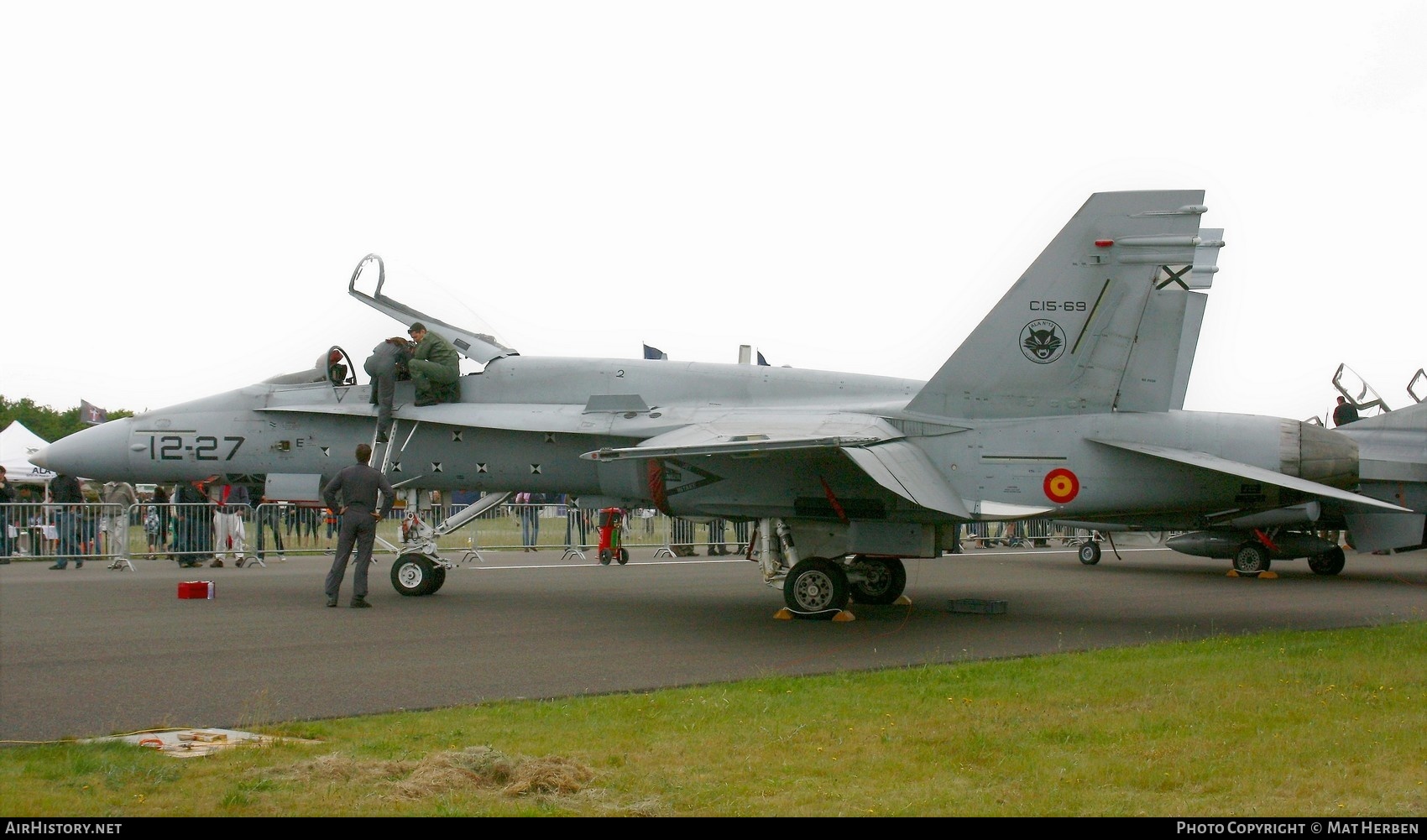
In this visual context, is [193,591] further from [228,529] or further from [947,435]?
[947,435]

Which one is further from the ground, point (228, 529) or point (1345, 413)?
point (1345, 413)

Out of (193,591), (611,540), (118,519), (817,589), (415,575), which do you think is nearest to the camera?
(817,589)

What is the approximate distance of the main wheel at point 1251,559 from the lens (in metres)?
18.5

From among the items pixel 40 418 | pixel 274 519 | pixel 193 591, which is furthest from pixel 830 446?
pixel 40 418

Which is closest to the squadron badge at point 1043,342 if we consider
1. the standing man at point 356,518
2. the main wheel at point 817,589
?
the main wheel at point 817,589

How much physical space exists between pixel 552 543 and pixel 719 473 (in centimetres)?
1386

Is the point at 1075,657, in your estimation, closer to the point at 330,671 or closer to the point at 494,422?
the point at 330,671

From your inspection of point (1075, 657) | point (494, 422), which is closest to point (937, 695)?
point (1075, 657)

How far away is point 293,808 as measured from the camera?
13.3 feet

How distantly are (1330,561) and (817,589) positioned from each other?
482 inches

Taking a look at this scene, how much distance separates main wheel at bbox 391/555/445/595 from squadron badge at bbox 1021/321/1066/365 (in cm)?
730

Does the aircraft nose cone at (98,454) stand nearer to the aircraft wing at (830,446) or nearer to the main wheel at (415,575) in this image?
the main wheel at (415,575)

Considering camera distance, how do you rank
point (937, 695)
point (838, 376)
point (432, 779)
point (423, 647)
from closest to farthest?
1. point (432, 779)
2. point (937, 695)
3. point (423, 647)
4. point (838, 376)

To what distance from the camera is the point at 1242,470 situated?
989 centimetres
